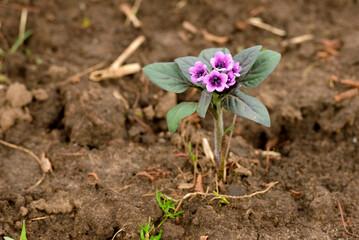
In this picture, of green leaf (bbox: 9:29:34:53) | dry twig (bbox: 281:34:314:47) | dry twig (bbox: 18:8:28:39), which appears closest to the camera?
green leaf (bbox: 9:29:34:53)

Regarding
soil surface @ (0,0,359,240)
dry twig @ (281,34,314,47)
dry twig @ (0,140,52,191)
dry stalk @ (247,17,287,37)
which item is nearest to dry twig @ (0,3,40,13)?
soil surface @ (0,0,359,240)

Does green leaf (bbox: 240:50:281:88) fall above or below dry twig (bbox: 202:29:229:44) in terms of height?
above

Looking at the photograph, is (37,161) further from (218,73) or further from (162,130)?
(218,73)

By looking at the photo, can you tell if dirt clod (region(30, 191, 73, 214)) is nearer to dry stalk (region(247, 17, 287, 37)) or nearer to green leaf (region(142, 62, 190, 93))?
green leaf (region(142, 62, 190, 93))

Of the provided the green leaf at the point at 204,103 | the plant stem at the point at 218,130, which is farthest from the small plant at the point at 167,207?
the green leaf at the point at 204,103

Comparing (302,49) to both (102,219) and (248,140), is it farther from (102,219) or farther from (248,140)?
(102,219)

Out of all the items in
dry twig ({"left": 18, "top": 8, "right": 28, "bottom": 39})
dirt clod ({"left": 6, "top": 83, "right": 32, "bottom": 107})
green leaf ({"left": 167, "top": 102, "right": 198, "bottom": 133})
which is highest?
green leaf ({"left": 167, "top": 102, "right": 198, "bottom": 133})
